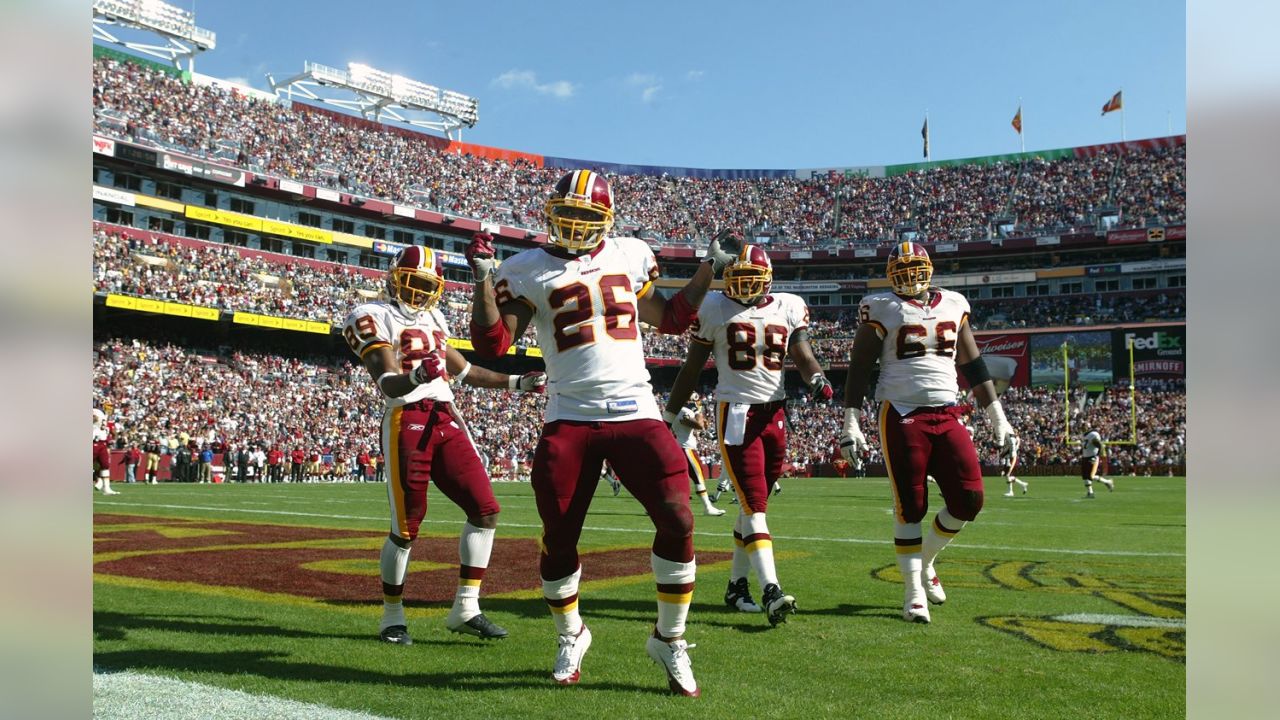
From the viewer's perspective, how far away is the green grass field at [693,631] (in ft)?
13.8

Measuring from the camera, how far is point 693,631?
584 centimetres

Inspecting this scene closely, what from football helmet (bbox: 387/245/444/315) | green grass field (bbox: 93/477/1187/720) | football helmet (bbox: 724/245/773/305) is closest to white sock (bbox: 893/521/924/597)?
green grass field (bbox: 93/477/1187/720)

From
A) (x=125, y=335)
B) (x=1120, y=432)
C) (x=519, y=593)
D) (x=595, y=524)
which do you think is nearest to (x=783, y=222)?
(x=1120, y=432)

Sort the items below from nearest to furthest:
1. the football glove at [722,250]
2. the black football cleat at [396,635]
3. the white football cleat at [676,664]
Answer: the white football cleat at [676,664] < the football glove at [722,250] < the black football cleat at [396,635]

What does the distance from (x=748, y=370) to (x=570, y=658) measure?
2827 mm

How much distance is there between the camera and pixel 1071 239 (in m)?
53.1

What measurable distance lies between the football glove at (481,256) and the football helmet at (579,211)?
1.01 feet

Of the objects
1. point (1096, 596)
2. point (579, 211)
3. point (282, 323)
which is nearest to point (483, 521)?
point (579, 211)

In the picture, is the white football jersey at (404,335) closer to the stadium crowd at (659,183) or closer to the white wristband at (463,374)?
the white wristband at (463,374)

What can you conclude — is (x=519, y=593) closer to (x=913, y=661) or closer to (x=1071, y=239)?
(x=913, y=661)

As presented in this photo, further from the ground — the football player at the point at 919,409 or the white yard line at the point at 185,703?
the football player at the point at 919,409

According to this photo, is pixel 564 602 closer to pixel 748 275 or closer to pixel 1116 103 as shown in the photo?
pixel 748 275

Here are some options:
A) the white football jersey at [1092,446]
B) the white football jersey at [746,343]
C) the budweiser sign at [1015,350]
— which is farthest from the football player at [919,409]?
the budweiser sign at [1015,350]
